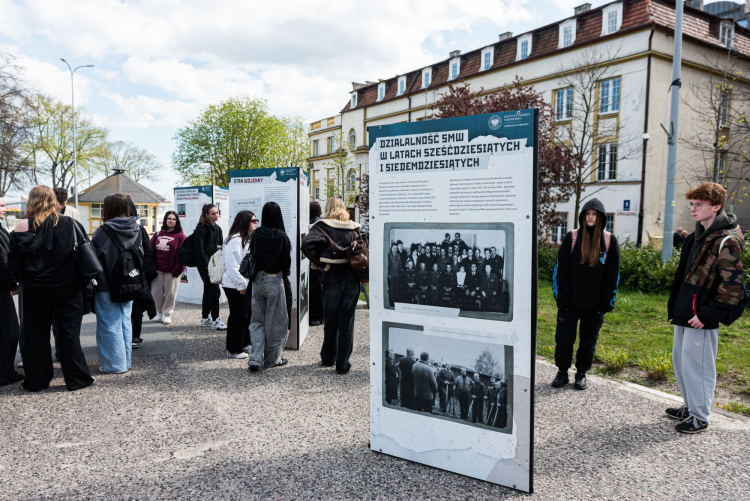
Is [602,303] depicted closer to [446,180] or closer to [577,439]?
[577,439]

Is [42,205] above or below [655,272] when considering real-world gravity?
above

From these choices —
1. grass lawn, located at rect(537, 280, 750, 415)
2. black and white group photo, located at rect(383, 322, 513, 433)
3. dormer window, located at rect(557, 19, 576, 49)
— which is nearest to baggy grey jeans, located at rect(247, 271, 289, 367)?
black and white group photo, located at rect(383, 322, 513, 433)

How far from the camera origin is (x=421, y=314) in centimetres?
354

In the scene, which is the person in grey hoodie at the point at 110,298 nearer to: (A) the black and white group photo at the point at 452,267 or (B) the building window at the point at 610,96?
(A) the black and white group photo at the point at 452,267

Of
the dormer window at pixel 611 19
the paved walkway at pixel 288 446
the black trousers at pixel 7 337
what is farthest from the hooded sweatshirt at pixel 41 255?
the dormer window at pixel 611 19

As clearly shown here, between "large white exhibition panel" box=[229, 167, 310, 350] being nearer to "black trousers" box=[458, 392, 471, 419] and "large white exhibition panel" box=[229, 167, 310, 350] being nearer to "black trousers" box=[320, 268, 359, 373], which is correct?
"black trousers" box=[320, 268, 359, 373]

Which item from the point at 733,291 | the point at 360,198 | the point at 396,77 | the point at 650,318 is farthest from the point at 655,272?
the point at 396,77

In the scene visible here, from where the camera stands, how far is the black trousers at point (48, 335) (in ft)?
17.2

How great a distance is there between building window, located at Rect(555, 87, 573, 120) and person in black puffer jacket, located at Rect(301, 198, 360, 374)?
2719 centimetres

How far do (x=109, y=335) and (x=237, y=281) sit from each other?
1.52m

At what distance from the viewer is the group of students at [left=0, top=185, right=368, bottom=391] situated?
5246 mm

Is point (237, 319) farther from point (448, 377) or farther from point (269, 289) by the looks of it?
point (448, 377)

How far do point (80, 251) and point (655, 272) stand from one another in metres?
11.0

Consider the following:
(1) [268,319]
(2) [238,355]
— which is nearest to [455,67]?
(2) [238,355]
